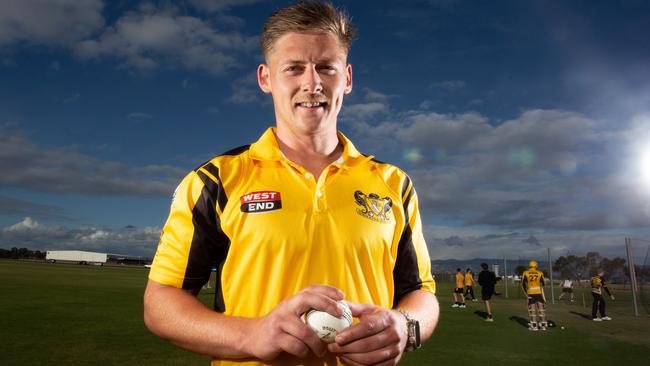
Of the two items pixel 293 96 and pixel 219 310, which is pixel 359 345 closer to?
pixel 219 310

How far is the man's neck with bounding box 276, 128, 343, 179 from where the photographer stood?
2658 millimetres

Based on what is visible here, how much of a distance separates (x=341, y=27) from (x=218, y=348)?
1.76 meters

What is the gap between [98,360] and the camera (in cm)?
903

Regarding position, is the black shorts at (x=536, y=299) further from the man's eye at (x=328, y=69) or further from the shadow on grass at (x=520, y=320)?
the man's eye at (x=328, y=69)

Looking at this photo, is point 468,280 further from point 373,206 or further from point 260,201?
point 260,201

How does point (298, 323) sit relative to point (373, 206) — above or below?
below

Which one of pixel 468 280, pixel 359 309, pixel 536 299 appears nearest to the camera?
pixel 359 309

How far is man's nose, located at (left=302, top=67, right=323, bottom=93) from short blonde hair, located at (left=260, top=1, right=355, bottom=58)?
243 mm

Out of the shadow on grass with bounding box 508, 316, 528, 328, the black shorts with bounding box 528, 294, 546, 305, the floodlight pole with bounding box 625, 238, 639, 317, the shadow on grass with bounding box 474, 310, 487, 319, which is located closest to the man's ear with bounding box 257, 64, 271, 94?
the black shorts with bounding box 528, 294, 546, 305

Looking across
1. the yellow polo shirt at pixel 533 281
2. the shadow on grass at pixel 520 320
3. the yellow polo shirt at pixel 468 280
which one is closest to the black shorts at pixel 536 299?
the yellow polo shirt at pixel 533 281

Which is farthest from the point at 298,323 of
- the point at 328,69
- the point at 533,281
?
the point at 533,281

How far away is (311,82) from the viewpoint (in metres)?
2.48

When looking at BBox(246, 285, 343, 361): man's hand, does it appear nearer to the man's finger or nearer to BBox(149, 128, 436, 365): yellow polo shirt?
the man's finger

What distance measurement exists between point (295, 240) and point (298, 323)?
46 cm
